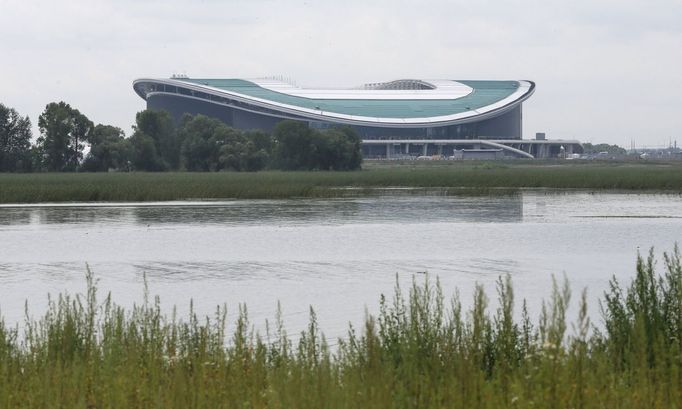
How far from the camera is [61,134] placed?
8419 cm

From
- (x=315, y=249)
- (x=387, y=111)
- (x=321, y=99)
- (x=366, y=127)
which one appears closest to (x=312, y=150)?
(x=315, y=249)

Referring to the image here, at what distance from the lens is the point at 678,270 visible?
33.7 feet

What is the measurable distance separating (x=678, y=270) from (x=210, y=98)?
14367 centimetres

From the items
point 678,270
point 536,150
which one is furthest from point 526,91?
point 678,270

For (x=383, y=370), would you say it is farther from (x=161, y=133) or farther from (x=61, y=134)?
(x=161, y=133)

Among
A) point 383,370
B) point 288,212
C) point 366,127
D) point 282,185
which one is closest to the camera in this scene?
point 383,370

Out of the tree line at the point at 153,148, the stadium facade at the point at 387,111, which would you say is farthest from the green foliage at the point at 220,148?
the stadium facade at the point at 387,111

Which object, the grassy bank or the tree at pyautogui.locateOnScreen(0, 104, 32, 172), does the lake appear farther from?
the tree at pyautogui.locateOnScreen(0, 104, 32, 172)

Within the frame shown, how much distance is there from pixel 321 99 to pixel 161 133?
66866 millimetres

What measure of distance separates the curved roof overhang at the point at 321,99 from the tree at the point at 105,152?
61.4 meters

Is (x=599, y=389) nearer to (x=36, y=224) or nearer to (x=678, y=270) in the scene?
(x=678, y=270)

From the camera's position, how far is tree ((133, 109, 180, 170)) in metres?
91.6

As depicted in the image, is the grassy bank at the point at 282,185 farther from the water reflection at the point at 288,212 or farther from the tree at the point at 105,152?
the tree at the point at 105,152

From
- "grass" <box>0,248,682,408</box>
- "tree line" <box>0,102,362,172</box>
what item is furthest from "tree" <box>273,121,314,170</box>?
"grass" <box>0,248,682,408</box>
